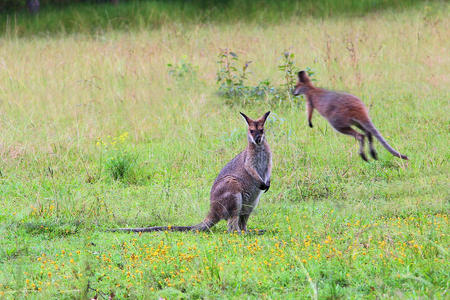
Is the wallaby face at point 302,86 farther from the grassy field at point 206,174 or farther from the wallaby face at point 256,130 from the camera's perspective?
the wallaby face at point 256,130

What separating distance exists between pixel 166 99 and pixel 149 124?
1.26 m

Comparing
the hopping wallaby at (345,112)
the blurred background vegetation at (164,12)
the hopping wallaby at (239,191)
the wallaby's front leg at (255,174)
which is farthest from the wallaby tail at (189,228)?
the blurred background vegetation at (164,12)

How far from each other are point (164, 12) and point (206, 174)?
1570 cm

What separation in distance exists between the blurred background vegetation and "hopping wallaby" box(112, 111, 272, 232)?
47.0 ft

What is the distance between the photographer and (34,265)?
230 inches

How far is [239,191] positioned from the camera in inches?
264

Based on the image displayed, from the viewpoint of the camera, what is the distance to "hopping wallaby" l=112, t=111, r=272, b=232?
21.8 feet

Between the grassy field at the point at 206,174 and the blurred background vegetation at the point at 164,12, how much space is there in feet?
16.3

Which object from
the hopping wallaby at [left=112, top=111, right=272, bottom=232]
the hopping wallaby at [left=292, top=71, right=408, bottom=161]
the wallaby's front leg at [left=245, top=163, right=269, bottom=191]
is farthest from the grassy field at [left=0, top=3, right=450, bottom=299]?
the hopping wallaby at [left=292, top=71, right=408, bottom=161]

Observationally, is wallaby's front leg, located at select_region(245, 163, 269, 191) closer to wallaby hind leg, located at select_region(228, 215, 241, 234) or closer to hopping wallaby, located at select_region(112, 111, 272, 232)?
hopping wallaby, located at select_region(112, 111, 272, 232)

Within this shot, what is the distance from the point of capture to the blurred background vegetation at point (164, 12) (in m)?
21.9

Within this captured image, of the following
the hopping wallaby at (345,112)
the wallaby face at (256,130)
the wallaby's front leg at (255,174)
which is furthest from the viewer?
the wallaby's front leg at (255,174)

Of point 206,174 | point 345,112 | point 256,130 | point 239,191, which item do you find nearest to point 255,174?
point 239,191

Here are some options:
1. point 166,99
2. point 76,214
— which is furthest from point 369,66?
point 76,214
